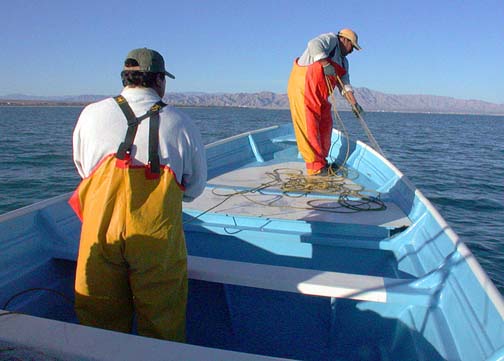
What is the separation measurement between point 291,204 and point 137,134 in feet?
8.59

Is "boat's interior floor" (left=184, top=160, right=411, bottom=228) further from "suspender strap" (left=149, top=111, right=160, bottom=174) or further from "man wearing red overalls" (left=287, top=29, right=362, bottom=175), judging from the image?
"suspender strap" (left=149, top=111, right=160, bottom=174)

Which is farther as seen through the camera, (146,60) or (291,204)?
(291,204)

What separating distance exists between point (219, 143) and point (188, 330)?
3996 millimetres

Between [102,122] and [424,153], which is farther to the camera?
[424,153]

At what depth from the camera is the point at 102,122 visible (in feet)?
6.26

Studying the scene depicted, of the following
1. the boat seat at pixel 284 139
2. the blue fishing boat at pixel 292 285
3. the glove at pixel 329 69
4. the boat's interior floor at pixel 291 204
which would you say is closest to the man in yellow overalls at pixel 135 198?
the blue fishing boat at pixel 292 285

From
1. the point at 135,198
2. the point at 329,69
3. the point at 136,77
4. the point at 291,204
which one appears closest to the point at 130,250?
the point at 135,198

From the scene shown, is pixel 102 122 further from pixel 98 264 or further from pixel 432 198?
pixel 432 198

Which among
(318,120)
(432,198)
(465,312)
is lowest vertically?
(432,198)

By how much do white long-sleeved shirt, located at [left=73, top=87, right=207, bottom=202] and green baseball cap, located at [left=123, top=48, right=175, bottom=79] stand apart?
10cm

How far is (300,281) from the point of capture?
7.98 feet

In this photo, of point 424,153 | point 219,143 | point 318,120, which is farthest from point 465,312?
point 424,153

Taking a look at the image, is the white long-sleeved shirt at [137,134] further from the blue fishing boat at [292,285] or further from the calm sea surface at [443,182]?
the calm sea surface at [443,182]

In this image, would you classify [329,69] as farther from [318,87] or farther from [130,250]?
[130,250]
